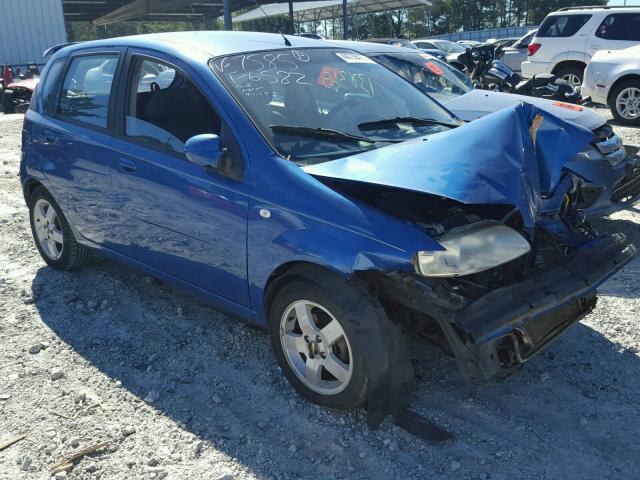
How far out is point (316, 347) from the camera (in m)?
3.08

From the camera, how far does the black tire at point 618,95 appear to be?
10.7 meters

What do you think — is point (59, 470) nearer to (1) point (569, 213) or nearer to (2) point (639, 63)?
(1) point (569, 213)

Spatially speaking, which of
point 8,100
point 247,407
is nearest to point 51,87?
point 247,407

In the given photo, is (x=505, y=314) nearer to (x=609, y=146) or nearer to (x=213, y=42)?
(x=213, y=42)

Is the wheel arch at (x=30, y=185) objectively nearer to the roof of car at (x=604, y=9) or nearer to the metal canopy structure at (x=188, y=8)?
the roof of car at (x=604, y=9)

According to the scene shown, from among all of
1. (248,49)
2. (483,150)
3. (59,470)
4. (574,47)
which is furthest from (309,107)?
(574,47)

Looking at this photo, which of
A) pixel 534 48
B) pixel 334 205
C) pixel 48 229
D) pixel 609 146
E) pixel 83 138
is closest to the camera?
pixel 334 205

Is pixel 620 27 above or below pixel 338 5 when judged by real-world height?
below

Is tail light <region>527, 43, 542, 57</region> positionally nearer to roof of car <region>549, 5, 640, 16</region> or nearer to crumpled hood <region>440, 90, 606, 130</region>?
roof of car <region>549, 5, 640, 16</region>

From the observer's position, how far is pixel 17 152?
419 inches

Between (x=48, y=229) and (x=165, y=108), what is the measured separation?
1900 mm

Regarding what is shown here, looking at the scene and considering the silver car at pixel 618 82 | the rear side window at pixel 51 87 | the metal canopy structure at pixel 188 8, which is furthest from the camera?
the metal canopy structure at pixel 188 8

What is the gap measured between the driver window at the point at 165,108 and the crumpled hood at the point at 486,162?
889 millimetres

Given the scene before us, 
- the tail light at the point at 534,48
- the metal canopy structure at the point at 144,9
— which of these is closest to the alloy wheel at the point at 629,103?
the tail light at the point at 534,48
